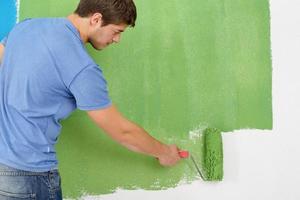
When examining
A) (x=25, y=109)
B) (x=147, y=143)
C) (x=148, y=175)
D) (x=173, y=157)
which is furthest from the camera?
(x=148, y=175)

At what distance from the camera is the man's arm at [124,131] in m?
1.10

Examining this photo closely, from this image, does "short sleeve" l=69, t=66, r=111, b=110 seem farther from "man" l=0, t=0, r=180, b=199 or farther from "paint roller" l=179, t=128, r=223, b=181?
"paint roller" l=179, t=128, r=223, b=181

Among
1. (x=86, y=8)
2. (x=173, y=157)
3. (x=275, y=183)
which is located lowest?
(x=275, y=183)

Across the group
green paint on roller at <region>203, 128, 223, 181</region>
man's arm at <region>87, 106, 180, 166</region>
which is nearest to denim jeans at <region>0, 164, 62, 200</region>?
man's arm at <region>87, 106, 180, 166</region>

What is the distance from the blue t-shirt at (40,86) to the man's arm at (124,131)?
0.03 m

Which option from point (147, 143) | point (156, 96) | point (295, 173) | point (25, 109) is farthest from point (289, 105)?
point (25, 109)

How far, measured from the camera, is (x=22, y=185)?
1.08 metres

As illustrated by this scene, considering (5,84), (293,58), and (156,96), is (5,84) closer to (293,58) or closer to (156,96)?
(156,96)

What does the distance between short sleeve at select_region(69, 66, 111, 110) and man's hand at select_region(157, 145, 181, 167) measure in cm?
37

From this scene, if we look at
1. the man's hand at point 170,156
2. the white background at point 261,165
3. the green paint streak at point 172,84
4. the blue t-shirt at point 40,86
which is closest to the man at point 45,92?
the blue t-shirt at point 40,86

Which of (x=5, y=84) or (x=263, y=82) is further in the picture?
(x=263, y=82)

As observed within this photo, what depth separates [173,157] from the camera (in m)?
1.40

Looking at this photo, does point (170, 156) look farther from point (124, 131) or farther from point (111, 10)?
point (111, 10)

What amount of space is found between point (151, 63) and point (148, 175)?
409mm
